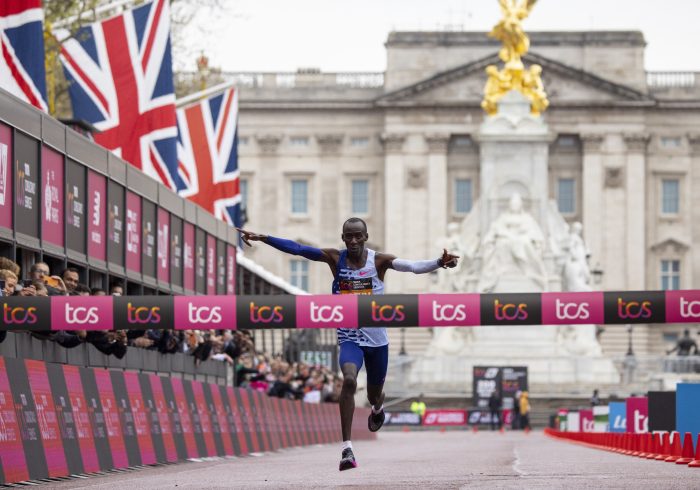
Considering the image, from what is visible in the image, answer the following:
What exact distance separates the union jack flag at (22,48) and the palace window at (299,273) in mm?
94590

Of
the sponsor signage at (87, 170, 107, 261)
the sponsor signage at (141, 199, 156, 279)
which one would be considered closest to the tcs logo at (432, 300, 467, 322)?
the sponsor signage at (87, 170, 107, 261)

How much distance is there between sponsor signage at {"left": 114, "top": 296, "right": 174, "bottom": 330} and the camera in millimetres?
19344

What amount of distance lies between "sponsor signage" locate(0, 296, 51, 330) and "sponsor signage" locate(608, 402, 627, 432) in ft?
81.6

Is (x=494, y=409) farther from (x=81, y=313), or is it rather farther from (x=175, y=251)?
(x=81, y=313)

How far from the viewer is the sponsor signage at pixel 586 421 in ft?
168

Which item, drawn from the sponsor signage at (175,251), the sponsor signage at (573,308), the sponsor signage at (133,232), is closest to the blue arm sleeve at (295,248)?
the sponsor signage at (573,308)

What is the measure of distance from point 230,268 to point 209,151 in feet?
12.6

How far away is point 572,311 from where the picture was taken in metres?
19.9

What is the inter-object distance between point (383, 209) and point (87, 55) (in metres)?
88.9

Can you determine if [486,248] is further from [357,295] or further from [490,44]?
[357,295]

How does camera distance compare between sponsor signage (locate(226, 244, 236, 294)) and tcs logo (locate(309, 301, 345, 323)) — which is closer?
tcs logo (locate(309, 301, 345, 323))

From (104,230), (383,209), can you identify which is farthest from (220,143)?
(383,209)

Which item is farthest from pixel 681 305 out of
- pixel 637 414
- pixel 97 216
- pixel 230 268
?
pixel 230 268

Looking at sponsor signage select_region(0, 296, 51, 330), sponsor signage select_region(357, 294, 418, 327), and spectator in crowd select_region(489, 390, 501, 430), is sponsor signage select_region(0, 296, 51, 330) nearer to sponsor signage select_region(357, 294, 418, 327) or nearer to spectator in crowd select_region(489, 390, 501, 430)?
sponsor signage select_region(357, 294, 418, 327)
